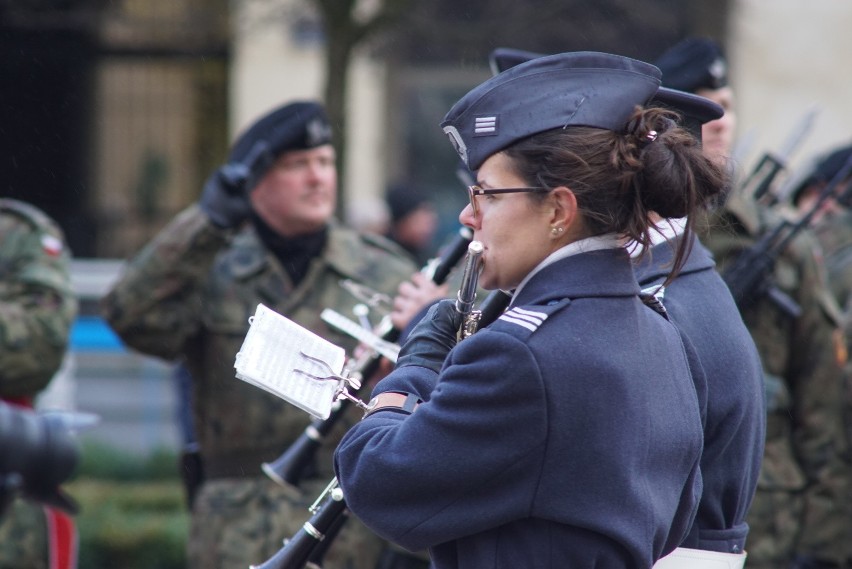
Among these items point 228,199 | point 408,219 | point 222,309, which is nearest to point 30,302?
point 222,309

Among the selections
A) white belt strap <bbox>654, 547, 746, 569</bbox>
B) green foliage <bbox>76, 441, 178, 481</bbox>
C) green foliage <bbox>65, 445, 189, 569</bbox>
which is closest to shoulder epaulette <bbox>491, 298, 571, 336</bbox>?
white belt strap <bbox>654, 547, 746, 569</bbox>

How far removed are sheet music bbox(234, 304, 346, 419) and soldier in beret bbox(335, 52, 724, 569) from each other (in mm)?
108

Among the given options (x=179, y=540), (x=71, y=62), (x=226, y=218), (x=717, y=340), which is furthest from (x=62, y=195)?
(x=717, y=340)

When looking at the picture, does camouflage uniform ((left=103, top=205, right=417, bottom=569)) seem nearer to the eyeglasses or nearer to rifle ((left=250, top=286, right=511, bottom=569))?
rifle ((left=250, top=286, right=511, bottom=569))

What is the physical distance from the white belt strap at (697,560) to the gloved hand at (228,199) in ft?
7.44

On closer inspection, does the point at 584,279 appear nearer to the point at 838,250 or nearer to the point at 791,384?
the point at 791,384

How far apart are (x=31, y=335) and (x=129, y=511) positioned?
3.07 metres

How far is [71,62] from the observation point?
12438mm

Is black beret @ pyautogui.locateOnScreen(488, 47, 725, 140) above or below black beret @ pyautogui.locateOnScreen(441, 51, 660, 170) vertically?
A: below

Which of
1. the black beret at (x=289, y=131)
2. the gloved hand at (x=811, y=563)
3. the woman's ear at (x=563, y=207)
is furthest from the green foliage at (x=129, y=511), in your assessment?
the woman's ear at (x=563, y=207)

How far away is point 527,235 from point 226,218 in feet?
7.72

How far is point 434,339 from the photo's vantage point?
2.40 meters

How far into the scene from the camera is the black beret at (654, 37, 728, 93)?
4.18 m

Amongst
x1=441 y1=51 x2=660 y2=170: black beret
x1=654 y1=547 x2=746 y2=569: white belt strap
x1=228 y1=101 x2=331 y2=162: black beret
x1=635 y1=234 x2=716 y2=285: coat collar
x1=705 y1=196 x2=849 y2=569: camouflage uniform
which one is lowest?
x1=705 y1=196 x2=849 y2=569: camouflage uniform
